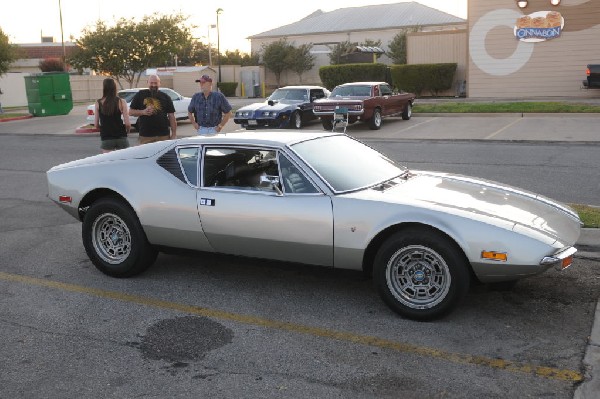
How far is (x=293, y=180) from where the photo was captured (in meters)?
5.02

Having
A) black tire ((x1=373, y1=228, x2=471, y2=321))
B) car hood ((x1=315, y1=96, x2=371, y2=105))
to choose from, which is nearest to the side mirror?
black tire ((x1=373, y1=228, x2=471, y2=321))

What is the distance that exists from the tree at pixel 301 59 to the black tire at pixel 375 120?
138ft

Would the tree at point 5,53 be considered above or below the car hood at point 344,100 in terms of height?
above

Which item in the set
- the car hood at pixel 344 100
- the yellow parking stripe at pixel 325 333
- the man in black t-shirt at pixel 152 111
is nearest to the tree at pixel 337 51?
the car hood at pixel 344 100

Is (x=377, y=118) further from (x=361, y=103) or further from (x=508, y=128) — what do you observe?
(x=508, y=128)

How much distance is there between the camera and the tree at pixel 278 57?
61.0 m

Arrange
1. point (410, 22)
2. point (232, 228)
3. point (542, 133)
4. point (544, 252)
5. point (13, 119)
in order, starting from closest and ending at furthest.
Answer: point (544, 252), point (232, 228), point (542, 133), point (13, 119), point (410, 22)

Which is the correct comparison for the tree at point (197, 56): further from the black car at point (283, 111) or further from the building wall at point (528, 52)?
the black car at point (283, 111)

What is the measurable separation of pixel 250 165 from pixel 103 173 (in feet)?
4.65

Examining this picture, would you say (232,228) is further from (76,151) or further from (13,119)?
(13,119)

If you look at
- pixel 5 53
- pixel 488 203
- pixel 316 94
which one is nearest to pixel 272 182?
pixel 488 203

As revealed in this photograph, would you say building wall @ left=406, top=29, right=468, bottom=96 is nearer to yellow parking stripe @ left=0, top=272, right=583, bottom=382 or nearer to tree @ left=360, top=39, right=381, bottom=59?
yellow parking stripe @ left=0, top=272, right=583, bottom=382

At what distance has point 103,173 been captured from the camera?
5.82 m

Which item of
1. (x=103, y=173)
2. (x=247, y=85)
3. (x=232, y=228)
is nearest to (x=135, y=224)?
(x=103, y=173)
